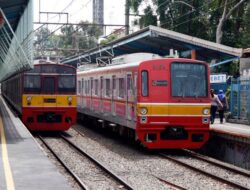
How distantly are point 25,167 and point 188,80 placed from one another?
5.99 metres

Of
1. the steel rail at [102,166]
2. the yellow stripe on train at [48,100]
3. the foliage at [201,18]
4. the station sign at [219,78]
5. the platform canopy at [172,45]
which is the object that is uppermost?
the foliage at [201,18]

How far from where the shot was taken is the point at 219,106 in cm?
1995

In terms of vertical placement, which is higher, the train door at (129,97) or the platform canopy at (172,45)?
the platform canopy at (172,45)

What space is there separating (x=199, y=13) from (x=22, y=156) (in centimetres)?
3047

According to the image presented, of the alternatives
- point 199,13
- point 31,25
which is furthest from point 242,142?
point 199,13

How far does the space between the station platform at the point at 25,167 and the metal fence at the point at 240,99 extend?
8472 millimetres

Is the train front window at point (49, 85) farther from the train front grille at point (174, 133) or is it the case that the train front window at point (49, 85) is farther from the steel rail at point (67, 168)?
the train front grille at point (174, 133)

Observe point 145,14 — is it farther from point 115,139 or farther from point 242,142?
point 242,142

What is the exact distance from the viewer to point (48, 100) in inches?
776

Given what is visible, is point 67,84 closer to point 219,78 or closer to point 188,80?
point 188,80

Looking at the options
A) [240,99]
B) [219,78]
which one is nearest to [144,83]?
[240,99]

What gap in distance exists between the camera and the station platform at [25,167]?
8859 mm

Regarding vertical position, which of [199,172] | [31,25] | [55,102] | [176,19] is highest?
[176,19]

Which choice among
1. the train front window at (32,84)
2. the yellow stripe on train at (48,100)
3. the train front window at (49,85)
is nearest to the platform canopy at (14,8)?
the train front window at (32,84)
